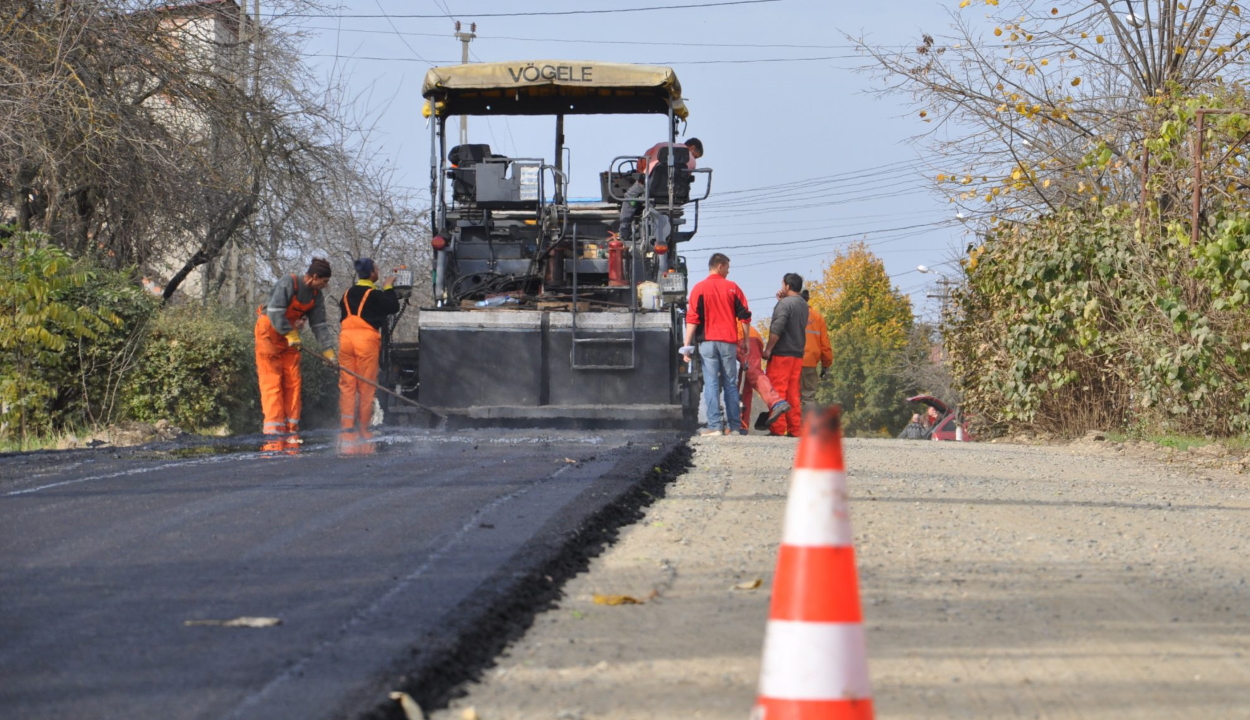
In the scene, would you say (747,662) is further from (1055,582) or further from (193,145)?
(193,145)

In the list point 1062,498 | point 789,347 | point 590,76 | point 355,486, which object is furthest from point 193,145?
point 1062,498

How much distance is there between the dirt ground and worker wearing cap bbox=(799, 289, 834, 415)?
7.83 metres

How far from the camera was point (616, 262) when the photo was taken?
14172 millimetres

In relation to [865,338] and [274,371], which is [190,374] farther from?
[865,338]

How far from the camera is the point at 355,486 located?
771 centimetres

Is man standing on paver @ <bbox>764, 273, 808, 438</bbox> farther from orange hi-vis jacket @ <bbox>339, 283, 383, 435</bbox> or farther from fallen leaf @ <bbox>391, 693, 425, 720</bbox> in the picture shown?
fallen leaf @ <bbox>391, 693, 425, 720</bbox>

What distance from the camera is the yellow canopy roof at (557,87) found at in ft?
45.5

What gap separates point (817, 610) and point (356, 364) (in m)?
10.8

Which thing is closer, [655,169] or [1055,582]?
[1055,582]

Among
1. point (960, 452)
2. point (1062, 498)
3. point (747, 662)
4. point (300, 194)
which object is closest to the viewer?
point (747, 662)

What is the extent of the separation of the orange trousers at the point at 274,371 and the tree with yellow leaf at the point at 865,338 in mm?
54025

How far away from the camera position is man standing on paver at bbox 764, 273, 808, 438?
14305 mm

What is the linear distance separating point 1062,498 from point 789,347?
6326mm

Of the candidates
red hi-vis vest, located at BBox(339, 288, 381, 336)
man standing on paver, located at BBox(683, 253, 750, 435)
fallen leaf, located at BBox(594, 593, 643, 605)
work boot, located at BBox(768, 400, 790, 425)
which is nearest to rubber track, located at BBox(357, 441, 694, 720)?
fallen leaf, located at BBox(594, 593, 643, 605)
